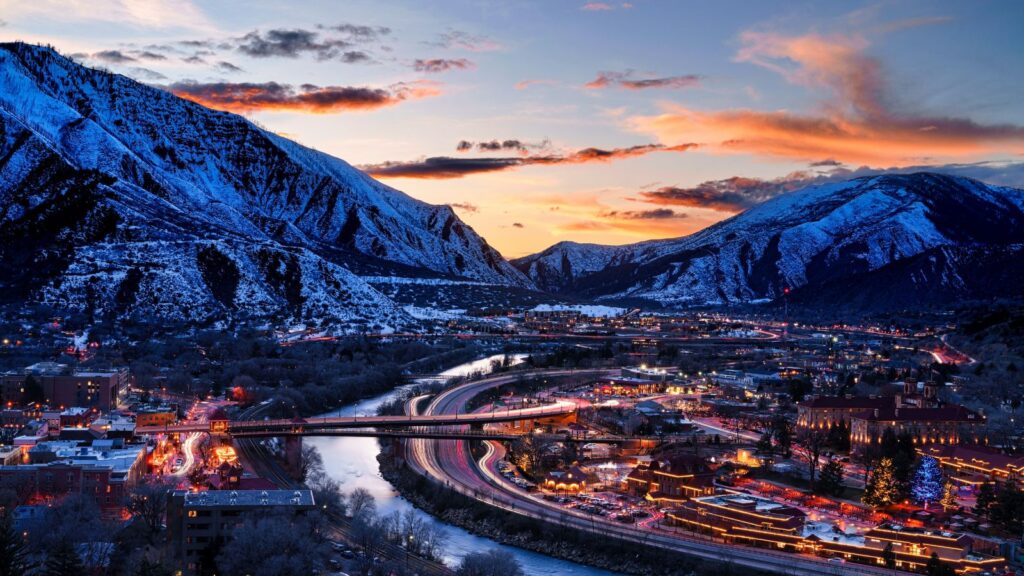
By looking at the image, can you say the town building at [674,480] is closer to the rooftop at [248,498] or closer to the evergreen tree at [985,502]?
the evergreen tree at [985,502]

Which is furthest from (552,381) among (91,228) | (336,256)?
(336,256)

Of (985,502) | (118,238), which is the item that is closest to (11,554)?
(985,502)

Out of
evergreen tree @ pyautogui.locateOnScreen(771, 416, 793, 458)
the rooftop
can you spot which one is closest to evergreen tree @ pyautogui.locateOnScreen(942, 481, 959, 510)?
evergreen tree @ pyautogui.locateOnScreen(771, 416, 793, 458)

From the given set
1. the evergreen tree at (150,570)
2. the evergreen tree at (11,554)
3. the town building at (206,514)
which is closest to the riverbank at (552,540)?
the town building at (206,514)

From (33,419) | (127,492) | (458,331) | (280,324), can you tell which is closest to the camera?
(127,492)

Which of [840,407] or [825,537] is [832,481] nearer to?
[825,537]

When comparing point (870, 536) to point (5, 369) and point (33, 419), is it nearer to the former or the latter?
point (33, 419)
